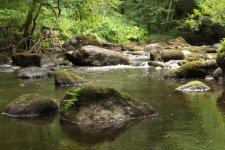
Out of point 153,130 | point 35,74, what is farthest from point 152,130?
point 35,74

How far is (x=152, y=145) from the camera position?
24.7ft

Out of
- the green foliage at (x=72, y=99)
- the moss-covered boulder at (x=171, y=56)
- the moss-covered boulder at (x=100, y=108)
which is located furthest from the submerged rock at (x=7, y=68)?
the green foliage at (x=72, y=99)

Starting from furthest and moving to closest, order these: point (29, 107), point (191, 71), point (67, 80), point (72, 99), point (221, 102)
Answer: point (191, 71), point (67, 80), point (221, 102), point (29, 107), point (72, 99)

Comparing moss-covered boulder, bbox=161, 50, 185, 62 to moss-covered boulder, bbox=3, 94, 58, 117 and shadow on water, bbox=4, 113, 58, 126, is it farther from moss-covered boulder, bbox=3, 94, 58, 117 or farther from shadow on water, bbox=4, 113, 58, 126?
shadow on water, bbox=4, 113, 58, 126

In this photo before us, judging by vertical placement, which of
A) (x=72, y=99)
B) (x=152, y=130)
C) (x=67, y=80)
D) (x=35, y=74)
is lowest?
(x=35, y=74)

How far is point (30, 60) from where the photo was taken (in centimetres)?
2266

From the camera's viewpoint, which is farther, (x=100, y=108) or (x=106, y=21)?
(x=106, y=21)

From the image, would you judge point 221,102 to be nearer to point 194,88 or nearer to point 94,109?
point 194,88

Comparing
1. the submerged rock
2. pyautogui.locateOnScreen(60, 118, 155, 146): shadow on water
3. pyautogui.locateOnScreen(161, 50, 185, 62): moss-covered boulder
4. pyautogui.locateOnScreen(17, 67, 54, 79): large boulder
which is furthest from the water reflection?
the submerged rock

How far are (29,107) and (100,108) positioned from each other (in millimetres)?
1857

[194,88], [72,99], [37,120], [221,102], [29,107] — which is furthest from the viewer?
[194,88]

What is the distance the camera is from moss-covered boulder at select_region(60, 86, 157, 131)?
9430 mm

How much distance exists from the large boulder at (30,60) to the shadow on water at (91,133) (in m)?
13.6

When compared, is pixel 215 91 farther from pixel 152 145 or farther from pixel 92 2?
pixel 92 2
